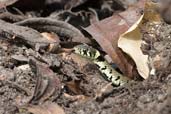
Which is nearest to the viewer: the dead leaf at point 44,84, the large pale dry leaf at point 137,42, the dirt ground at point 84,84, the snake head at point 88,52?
the dirt ground at point 84,84

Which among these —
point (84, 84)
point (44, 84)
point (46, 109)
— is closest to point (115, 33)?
Answer: point (84, 84)

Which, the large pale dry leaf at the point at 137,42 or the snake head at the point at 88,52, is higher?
the large pale dry leaf at the point at 137,42

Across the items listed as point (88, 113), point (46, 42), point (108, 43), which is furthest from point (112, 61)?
point (88, 113)

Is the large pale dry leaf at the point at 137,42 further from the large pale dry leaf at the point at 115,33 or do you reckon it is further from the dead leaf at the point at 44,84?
the dead leaf at the point at 44,84

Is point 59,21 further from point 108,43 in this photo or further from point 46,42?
point 108,43

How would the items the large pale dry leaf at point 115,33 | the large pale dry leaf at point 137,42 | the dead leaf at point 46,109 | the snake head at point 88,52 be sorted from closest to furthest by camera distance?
the dead leaf at point 46,109, the large pale dry leaf at point 137,42, the large pale dry leaf at point 115,33, the snake head at point 88,52

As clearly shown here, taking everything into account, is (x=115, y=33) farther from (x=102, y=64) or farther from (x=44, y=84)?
(x=44, y=84)

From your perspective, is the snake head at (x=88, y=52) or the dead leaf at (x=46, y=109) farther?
the snake head at (x=88, y=52)

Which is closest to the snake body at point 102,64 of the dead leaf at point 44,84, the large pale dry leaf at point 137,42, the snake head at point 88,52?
the snake head at point 88,52
